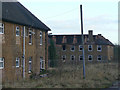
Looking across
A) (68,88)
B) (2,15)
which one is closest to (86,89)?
(68,88)

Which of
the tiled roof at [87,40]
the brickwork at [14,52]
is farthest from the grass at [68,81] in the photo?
the tiled roof at [87,40]

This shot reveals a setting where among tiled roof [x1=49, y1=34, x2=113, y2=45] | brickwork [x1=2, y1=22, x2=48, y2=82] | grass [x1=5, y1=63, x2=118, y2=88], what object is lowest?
grass [x1=5, y1=63, x2=118, y2=88]

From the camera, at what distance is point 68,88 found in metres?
15.4

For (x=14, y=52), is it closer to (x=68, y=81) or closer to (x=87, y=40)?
(x=68, y=81)

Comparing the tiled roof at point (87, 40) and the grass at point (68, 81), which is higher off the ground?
the tiled roof at point (87, 40)

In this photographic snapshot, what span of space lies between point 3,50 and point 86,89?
26.2 ft

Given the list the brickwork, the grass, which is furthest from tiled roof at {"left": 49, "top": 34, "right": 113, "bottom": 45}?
the brickwork

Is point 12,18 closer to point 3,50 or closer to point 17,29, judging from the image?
point 17,29

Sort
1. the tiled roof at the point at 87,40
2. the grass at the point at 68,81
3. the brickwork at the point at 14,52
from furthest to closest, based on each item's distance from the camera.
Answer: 1. the tiled roof at the point at 87,40
2. the brickwork at the point at 14,52
3. the grass at the point at 68,81

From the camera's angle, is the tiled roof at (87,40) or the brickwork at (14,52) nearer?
the brickwork at (14,52)

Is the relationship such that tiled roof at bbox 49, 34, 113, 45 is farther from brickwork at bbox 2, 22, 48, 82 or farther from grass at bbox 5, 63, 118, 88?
brickwork at bbox 2, 22, 48, 82

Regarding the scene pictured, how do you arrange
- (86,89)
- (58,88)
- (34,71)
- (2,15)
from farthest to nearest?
(34,71) < (2,15) < (86,89) < (58,88)

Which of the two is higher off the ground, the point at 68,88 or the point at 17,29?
the point at 17,29

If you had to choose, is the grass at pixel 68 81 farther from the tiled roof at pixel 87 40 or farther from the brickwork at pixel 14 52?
the tiled roof at pixel 87 40
